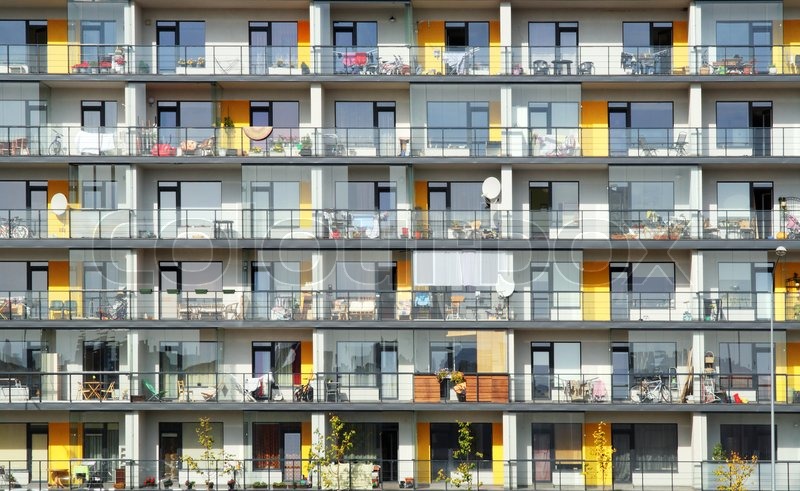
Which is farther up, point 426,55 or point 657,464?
point 426,55

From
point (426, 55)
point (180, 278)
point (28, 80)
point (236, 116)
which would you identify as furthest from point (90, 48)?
point (426, 55)

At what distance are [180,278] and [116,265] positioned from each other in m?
2.46

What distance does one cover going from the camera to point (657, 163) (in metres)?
41.9

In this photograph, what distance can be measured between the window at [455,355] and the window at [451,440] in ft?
7.64

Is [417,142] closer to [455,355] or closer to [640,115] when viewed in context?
[455,355]

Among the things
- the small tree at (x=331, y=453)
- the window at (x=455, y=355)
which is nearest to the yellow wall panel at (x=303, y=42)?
the window at (x=455, y=355)

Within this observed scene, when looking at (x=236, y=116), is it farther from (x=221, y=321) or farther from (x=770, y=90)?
(x=770, y=90)

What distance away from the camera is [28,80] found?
139ft

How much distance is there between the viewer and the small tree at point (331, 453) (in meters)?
39.5

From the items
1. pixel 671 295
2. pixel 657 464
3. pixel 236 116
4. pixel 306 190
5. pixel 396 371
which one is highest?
pixel 236 116

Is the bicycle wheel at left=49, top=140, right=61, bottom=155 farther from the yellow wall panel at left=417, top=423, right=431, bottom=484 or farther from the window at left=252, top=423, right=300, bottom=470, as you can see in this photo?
the yellow wall panel at left=417, top=423, right=431, bottom=484

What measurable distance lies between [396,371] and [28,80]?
1775 cm

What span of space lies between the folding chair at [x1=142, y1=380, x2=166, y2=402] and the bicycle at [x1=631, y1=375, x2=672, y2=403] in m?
17.5

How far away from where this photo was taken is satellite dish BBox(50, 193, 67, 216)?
4250cm
